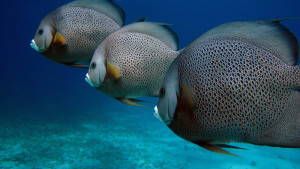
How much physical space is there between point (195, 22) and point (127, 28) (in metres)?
69.0

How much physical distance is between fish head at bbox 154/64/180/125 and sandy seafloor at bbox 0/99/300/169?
881 centimetres

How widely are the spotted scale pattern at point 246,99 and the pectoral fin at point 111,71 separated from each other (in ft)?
2.64

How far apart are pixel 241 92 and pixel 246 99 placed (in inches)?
2.0

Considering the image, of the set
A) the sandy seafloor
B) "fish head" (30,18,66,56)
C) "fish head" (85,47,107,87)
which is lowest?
the sandy seafloor

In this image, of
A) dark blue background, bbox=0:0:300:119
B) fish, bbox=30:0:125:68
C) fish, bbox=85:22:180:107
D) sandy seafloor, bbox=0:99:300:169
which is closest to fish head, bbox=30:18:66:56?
fish, bbox=30:0:125:68

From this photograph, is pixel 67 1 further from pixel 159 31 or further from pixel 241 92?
→ pixel 241 92

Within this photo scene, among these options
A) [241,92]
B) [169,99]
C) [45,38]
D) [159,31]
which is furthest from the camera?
[45,38]

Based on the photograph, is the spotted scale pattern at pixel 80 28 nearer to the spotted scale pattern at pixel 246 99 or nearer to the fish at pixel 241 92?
the fish at pixel 241 92

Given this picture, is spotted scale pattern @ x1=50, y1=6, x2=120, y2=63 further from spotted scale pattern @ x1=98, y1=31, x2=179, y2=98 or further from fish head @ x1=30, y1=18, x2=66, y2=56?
spotted scale pattern @ x1=98, y1=31, x2=179, y2=98

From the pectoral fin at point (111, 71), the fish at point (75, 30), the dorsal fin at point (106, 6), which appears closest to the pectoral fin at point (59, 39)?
the fish at point (75, 30)

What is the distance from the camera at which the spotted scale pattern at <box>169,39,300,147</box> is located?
1.11 m

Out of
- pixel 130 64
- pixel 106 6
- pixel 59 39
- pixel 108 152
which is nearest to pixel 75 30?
pixel 59 39

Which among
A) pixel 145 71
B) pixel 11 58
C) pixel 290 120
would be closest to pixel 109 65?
A: pixel 145 71

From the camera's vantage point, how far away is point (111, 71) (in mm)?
1774
